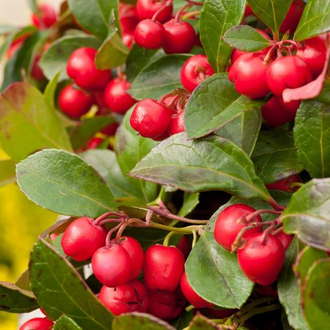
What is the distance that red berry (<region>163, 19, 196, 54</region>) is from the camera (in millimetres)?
708

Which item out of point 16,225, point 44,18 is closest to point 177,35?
point 44,18

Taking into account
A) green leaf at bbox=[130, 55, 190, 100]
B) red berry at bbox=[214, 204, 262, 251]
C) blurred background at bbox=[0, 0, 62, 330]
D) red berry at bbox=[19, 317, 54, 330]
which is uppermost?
green leaf at bbox=[130, 55, 190, 100]

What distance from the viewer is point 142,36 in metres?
0.69

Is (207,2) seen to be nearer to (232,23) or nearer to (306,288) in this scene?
(232,23)

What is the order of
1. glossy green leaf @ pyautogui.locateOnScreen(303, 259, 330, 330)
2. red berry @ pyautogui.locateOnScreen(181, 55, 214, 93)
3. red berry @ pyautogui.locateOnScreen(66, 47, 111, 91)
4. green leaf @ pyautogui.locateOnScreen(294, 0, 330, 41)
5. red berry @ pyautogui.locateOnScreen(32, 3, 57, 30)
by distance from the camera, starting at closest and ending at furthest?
glossy green leaf @ pyautogui.locateOnScreen(303, 259, 330, 330) → green leaf @ pyautogui.locateOnScreen(294, 0, 330, 41) → red berry @ pyautogui.locateOnScreen(181, 55, 214, 93) → red berry @ pyautogui.locateOnScreen(66, 47, 111, 91) → red berry @ pyautogui.locateOnScreen(32, 3, 57, 30)

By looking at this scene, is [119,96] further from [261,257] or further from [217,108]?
[261,257]

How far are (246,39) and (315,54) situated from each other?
69 mm

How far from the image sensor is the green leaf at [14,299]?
607mm

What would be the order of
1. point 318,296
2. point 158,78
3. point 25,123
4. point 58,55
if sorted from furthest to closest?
point 58,55 → point 25,123 → point 158,78 → point 318,296

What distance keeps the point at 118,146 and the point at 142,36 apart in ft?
0.55

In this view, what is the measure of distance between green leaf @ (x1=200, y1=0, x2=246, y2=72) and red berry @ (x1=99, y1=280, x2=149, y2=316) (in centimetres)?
25

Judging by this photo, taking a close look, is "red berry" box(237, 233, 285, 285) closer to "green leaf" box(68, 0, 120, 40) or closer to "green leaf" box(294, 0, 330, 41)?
"green leaf" box(294, 0, 330, 41)

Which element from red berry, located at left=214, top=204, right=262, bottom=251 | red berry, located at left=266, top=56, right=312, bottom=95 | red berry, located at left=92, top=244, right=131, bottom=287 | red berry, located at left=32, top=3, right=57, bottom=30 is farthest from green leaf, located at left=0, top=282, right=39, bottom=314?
red berry, located at left=32, top=3, right=57, bottom=30

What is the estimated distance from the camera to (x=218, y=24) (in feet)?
2.03
